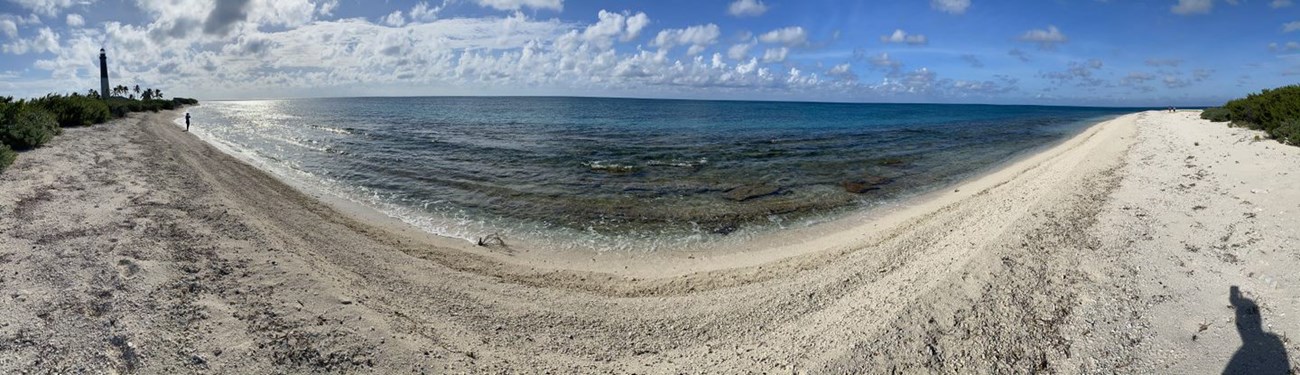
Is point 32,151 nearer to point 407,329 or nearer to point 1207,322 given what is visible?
point 407,329

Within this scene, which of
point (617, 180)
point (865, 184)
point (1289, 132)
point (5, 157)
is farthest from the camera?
point (617, 180)

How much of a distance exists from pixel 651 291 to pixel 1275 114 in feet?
87.3

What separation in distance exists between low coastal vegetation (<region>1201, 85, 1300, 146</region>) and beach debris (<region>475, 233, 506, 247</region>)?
2381cm

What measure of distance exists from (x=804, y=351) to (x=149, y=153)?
2526 centimetres

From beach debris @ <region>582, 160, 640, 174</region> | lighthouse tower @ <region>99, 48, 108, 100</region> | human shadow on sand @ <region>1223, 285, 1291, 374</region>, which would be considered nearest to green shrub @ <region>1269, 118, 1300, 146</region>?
→ human shadow on sand @ <region>1223, 285, 1291, 374</region>

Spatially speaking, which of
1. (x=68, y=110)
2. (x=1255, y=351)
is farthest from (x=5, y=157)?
(x=1255, y=351)

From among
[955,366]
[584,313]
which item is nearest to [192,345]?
[584,313]

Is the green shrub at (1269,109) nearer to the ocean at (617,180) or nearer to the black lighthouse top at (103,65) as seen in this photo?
the ocean at (617,180)

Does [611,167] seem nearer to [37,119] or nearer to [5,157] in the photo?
[5,157]

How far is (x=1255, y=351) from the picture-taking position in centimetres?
573

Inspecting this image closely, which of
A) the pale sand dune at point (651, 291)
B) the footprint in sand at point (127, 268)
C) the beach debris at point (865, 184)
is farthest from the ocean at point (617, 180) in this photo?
the footprint in sand at point (127, 268)

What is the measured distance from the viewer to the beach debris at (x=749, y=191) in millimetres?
16812

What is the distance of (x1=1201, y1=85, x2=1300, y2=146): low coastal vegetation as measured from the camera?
55.9ft

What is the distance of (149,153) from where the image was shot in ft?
65.4
